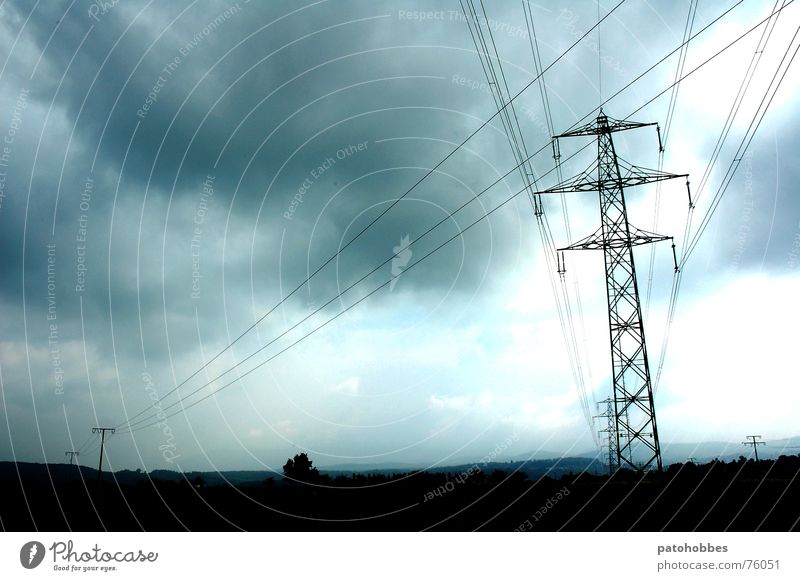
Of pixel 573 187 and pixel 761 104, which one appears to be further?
pixel 573 187

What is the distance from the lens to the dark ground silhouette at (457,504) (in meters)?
15.6

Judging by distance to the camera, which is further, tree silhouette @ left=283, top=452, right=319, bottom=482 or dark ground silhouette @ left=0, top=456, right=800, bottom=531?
tree silhouette @ left=283, top=452, right=319, bottom=482

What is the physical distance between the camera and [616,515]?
16.3 m

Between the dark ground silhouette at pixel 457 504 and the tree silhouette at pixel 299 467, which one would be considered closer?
the dark ground silhouette at pixel 457 504

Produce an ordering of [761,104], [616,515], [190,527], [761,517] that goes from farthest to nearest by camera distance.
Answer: [190,527], [616,515], [761,517], [761,104]

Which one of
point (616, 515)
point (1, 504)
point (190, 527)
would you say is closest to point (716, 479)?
point (616, 515)

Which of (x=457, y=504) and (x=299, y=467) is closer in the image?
(x=457, y=504)

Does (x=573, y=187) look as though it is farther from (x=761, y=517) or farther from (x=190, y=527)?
(x=190, y=527)

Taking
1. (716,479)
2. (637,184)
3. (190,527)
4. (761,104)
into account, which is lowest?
(190,527)

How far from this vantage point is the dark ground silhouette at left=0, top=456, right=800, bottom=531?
51.2 feet

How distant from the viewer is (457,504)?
19.3 m
